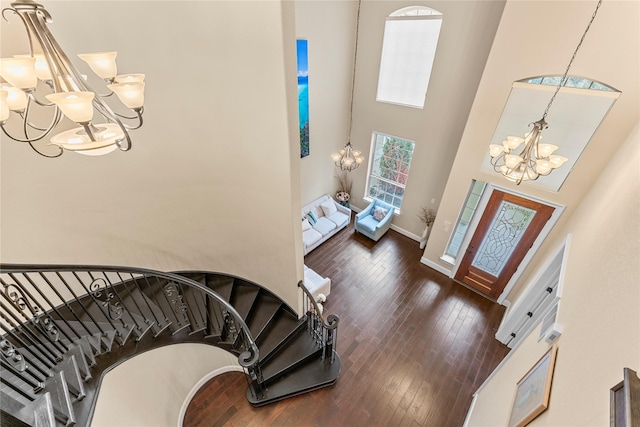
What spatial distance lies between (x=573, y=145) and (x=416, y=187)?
309 cm

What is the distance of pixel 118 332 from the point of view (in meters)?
2.75

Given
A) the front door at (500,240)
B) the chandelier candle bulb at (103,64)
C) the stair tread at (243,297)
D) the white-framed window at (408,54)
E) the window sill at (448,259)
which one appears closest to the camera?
the chandelier candle bulb at (103,64)

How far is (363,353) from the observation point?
450 cm

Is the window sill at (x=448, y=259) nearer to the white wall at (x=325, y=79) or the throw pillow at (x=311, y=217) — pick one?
the throw pillow at (x=311, y=217)

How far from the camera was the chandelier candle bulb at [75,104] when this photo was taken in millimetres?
1162

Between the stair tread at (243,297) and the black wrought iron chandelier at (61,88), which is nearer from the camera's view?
the black wrought iron chandelier at (61,88)

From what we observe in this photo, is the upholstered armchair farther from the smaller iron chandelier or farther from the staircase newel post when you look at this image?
the staircase newel post

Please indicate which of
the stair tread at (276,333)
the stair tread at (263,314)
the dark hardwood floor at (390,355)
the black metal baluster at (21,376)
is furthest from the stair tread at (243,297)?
the black metal baluster at (21,376)

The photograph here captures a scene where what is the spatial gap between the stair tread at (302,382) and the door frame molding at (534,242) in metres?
3.44

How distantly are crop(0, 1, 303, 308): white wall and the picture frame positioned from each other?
2.75 metres

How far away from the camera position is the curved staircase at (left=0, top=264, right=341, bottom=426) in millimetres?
1983

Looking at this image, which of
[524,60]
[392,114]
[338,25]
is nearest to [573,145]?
[524,60]

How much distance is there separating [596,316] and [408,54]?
215 inches

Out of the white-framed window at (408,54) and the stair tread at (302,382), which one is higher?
the white-framed window at (408,54)
